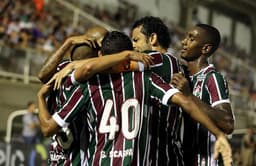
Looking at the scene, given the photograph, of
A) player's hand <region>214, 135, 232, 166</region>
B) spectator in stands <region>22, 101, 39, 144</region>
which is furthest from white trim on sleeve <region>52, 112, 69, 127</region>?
spectator in stands <region>22, 101, 39, 144</region>

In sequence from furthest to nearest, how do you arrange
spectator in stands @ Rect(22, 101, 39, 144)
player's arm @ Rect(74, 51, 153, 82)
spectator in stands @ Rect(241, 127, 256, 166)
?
1. spectator in stands @ Rect(241, 127, 256, 166)
2. spectator in stands @ Rect(22, 101, 39, 144)
3. player's arm @ Rect(74, 51, 153, 82)

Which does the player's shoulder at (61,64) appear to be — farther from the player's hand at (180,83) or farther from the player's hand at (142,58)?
the player's hand at (180,83)

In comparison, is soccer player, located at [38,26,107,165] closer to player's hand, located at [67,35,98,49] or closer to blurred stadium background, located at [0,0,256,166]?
player's hand, located at [67,35,98,49]

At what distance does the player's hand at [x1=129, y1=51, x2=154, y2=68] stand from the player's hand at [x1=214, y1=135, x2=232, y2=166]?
28.2 inches

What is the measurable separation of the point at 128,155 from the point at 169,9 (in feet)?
90.4

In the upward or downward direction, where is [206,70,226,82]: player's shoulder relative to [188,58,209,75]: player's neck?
downward

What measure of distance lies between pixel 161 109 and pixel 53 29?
534 inches

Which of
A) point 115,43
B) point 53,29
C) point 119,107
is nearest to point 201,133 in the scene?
point 119,107

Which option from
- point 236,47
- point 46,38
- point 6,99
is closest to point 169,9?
point 236,47

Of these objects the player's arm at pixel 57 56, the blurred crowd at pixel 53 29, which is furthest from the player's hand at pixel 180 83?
the blurred crowd at pixel 53 29

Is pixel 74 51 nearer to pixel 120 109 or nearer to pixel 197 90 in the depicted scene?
pixel 120 109

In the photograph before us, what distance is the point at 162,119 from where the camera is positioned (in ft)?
14.5

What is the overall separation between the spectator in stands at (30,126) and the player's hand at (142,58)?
27.0 feet

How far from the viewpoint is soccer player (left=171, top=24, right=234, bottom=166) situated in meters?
4.58
